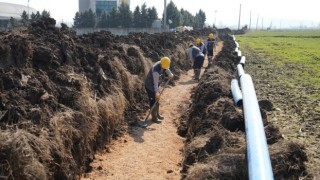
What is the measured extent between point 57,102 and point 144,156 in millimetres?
2227

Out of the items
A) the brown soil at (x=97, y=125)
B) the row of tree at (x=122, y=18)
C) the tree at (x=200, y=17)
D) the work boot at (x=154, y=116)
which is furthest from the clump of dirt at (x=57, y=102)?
the tree at (x=200, y=17)

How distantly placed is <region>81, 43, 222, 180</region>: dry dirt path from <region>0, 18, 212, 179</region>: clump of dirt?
10.7 inches

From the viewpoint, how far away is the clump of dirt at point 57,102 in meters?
4.93

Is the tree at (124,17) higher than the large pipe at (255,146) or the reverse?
higher

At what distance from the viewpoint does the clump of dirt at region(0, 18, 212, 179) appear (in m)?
4.93

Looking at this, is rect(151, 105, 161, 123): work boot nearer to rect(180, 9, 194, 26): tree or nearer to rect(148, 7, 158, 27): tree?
rect(148, 7, 158, 27): tree

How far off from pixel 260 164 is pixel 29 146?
9.87ft

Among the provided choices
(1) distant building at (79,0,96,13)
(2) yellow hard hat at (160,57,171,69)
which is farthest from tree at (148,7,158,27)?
(2) yellow hard hat at (160,57,171,69)

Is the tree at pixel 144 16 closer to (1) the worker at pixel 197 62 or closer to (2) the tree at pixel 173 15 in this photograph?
(2) the tree at pixel 173 15

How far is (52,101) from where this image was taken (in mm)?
6434

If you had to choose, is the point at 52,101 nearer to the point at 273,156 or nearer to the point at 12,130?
the point at 12,130

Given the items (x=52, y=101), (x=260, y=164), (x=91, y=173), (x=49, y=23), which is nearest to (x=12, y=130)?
(x=52, y=101)

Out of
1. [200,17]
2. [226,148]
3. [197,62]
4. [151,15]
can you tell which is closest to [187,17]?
[200,17]

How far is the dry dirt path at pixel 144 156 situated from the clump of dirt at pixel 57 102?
27cm
